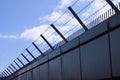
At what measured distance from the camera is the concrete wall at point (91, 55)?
32.7ft

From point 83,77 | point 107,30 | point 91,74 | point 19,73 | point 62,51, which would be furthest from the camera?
point 19,73

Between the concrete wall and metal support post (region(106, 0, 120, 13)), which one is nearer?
metal support post (region(106, 0, 120, 13))

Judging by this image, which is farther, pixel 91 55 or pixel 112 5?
pixel 91 55

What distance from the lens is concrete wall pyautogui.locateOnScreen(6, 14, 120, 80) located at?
9953mm

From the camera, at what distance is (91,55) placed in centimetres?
1169

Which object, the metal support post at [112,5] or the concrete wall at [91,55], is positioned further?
the concrete wall at [91,55]

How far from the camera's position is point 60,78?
52.5 ft

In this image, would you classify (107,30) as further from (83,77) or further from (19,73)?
(19,73)

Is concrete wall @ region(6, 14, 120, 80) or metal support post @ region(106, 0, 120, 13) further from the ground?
metal support post @ region(106, 0, 120, 13)

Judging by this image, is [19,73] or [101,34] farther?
[19,73]

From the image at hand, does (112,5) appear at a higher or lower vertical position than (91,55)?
higher

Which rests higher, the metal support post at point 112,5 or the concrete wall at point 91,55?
the metal support post at point 112,5

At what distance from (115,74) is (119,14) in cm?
156

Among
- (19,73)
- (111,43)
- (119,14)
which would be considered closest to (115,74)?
(111,43)
